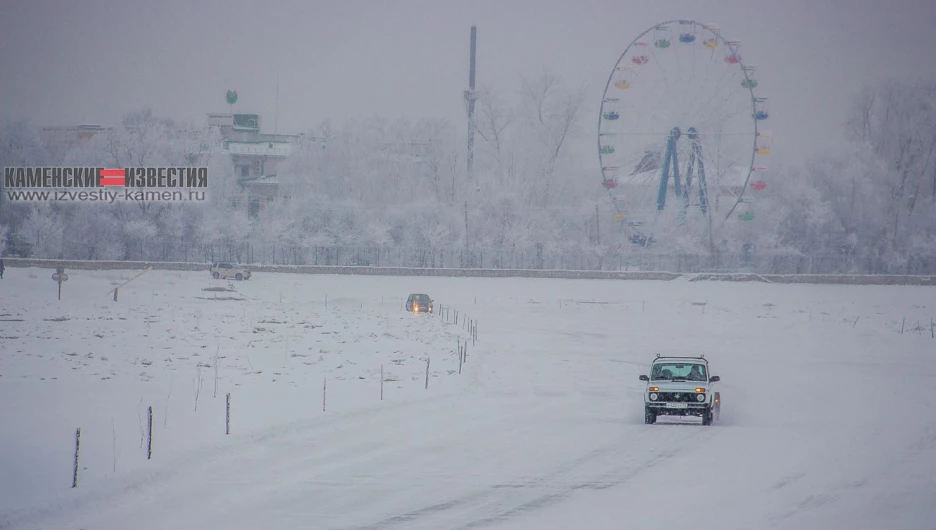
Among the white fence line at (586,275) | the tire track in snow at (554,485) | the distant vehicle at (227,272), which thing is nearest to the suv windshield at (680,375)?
the tire track in snow at (554,485)

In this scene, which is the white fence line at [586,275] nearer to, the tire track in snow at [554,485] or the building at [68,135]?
the building at [68,135]

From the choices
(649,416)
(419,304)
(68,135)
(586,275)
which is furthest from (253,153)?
(649,416)

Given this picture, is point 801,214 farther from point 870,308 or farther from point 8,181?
point 8,181

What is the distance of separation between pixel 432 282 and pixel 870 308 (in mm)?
32245

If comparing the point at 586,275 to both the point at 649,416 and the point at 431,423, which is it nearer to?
the point at 649,416

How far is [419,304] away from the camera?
56938 mm

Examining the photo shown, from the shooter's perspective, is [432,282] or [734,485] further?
[432,282]

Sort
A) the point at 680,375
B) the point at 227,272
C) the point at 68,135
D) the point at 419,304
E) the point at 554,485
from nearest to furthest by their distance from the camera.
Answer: the point at 554,485
the point at 680,375
the point at 419,304
the point at 227,272
the point at 68,135

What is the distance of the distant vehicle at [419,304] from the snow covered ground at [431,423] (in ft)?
14.3

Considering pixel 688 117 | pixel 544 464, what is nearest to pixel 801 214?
pixel 688 117

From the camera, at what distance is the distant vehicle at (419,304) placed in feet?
185

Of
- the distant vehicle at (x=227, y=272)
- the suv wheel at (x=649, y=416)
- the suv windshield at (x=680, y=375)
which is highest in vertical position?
the distant vehicle at (x=227, y=272)

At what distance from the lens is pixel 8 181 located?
53438 mm

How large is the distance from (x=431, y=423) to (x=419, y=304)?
34208 millimetres
